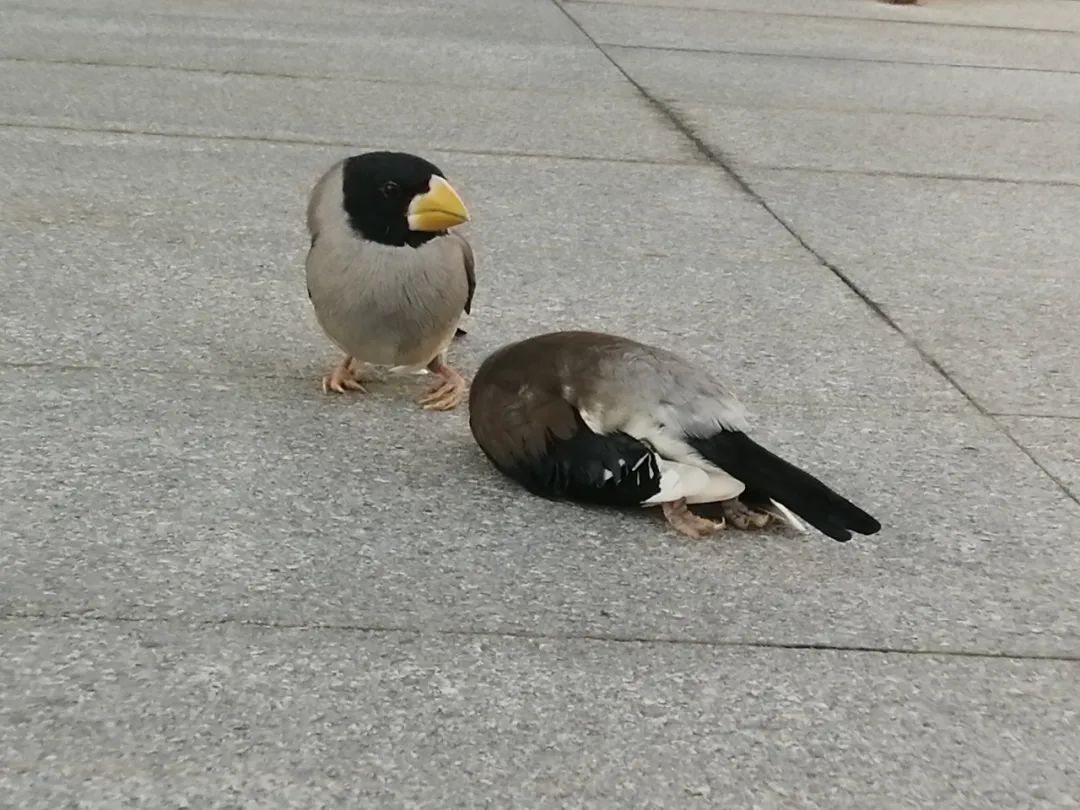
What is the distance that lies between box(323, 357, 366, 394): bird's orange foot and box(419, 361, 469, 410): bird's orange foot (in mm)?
195

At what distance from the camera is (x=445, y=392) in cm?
379

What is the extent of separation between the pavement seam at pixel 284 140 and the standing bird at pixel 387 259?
10.0ft

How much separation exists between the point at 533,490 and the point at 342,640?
751mm

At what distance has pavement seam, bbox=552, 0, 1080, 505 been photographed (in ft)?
12.2

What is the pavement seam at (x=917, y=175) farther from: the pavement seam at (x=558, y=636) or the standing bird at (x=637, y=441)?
the pavement seam at (x=558, y=636)

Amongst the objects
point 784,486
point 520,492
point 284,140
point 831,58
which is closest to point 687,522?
point 784,486

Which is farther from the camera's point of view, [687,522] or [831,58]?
[831,58]

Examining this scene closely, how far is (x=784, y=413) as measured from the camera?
12.6 ft

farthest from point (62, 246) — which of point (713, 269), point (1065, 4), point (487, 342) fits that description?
point (1065, 4)

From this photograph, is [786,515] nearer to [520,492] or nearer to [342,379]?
[520,492]

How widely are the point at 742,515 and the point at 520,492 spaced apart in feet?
1.72

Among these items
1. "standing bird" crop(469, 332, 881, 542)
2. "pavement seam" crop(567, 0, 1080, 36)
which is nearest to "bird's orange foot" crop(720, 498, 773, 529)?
"standing bird" crop(469, 332, 881, 542)

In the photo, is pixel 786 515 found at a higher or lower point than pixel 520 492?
higher

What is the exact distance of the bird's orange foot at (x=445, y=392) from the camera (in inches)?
148
